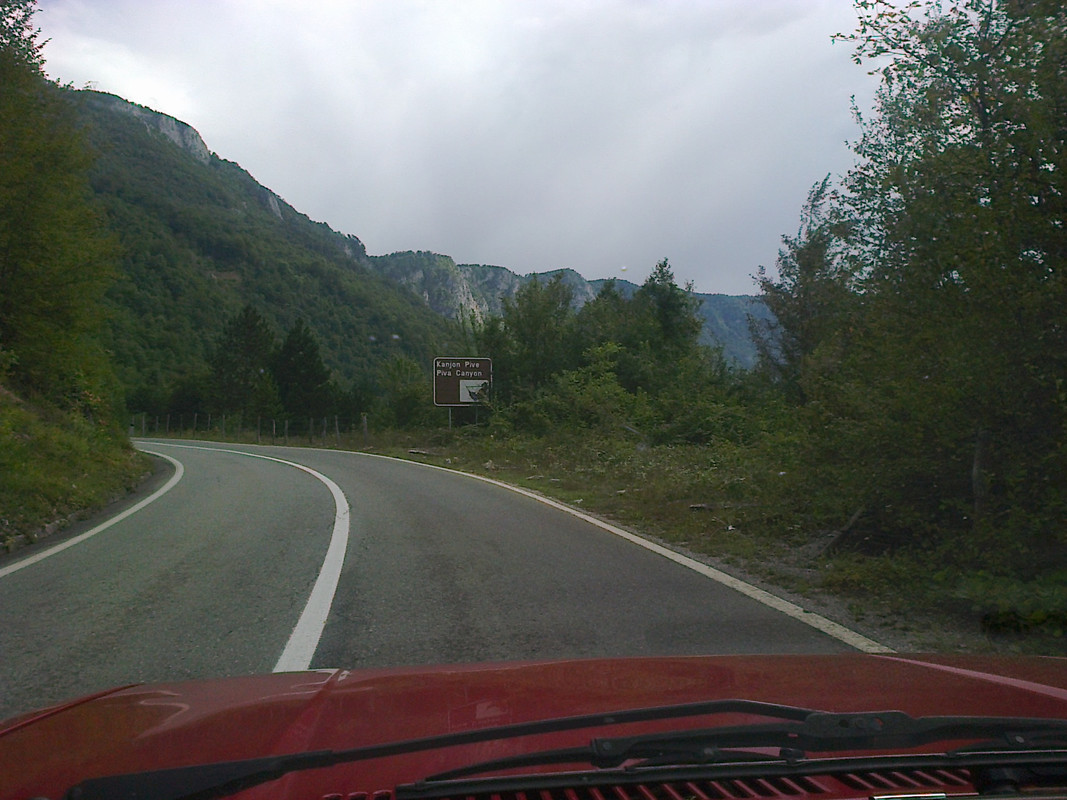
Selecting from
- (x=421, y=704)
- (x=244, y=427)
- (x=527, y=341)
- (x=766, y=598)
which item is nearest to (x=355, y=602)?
(x=766, y=598)

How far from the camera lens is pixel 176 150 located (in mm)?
194125

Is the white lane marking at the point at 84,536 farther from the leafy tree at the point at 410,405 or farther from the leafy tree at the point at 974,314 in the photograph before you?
the leafy tree at the point at 410,405

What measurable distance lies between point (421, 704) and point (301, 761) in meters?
0.74

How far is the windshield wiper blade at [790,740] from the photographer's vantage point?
2.01 meters

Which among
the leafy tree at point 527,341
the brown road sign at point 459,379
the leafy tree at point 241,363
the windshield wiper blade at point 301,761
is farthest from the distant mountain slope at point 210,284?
the windshield wiper blade at point 301,761

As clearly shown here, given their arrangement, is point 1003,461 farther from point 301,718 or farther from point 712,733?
point 301,718

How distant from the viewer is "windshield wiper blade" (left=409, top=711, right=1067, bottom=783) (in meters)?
2.01

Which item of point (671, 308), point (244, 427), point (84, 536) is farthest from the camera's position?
point (244, 427)

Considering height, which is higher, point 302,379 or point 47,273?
point 47,273

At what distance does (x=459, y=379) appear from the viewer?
109 feet

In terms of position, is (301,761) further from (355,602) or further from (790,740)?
(355,602)

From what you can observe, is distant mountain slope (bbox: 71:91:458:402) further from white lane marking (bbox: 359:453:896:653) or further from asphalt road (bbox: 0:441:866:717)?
white lane marking (bbox: 359:453:896:653)

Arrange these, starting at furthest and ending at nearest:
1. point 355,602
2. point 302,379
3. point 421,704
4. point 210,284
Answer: point 210,284
point 302,379
point 355,602
point 421,704

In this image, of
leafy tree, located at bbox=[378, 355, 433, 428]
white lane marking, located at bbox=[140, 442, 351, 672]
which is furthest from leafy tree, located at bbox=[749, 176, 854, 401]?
white lane marking, located at bbox=[140, 442, 351, 672]
